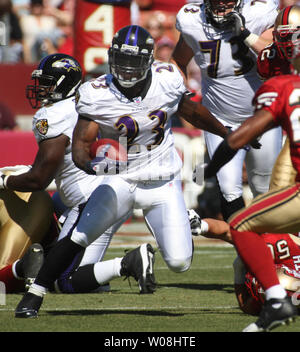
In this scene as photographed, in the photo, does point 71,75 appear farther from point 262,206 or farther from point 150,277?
point 262,206

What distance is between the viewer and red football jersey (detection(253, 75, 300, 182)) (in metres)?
4.06

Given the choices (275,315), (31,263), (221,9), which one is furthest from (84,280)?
(221,9)

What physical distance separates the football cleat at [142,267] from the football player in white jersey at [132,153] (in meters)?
0.10

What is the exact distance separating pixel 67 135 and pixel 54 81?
0.52m

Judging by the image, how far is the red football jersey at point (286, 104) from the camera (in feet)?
13.3

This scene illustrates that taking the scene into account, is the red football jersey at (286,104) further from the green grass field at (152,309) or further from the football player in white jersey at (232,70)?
the football player in white jersey at (232,70)

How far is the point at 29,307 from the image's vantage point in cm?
472

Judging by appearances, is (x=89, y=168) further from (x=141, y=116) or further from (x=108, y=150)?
(x=141, y=116)

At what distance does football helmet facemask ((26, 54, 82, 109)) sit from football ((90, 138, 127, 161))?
115 cm

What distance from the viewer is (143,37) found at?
4922 millimetres

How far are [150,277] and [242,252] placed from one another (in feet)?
2.72

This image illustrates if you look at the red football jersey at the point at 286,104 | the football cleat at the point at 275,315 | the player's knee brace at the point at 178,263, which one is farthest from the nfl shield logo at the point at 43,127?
the football cleat at the point at 275,315

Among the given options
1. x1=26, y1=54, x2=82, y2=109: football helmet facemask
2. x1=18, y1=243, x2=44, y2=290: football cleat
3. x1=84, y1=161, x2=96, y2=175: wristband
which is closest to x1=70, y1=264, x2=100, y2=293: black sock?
x1=18, y1=243, x2=44, y2=290: football cleat

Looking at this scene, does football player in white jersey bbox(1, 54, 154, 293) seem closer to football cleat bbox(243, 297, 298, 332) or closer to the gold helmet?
football cleat bbox(243, 297, 298, 332)
